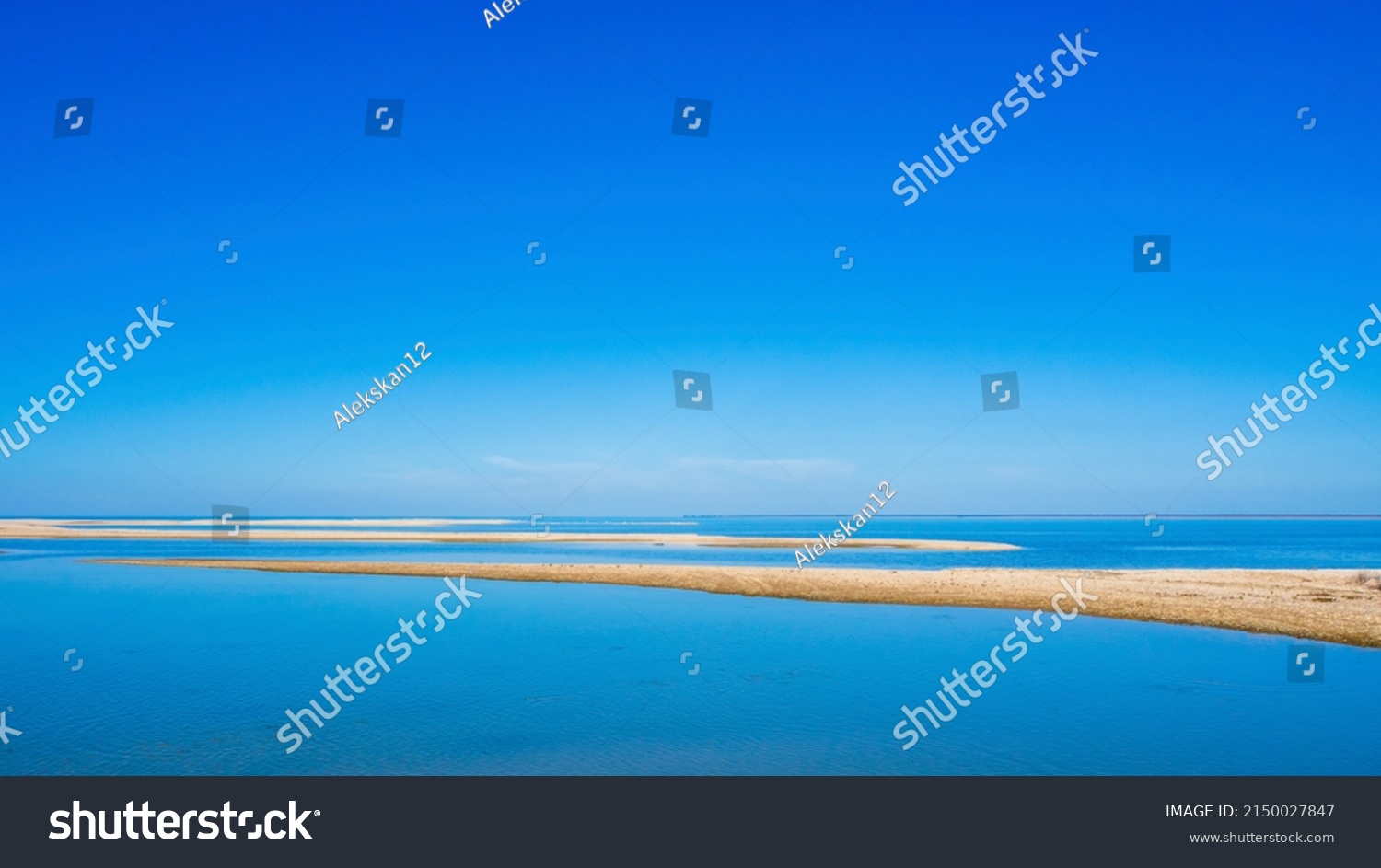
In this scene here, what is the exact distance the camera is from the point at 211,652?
79.6 feet

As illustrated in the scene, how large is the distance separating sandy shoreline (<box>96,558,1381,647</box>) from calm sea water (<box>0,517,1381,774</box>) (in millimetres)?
2383

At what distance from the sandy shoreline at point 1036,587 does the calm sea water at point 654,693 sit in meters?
2.38

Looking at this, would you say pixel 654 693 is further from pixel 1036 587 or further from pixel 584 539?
pixel 584 539

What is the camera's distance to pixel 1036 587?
130ft

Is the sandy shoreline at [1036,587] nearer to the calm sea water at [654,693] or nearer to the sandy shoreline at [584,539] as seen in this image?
the calm sea water at [654,693]

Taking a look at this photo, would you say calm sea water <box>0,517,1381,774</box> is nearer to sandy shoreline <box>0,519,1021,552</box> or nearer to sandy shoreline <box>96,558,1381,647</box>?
sandy shoreline <box>96,558,1381,647</box>

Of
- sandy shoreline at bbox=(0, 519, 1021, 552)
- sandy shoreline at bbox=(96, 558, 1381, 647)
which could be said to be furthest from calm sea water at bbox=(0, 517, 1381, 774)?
sandy shoreline at bbox=(0, 519, 1021, 552)

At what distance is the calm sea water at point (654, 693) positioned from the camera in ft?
47.7

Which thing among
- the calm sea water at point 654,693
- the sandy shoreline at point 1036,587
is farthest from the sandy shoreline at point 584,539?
the calm sea water at point 654,693

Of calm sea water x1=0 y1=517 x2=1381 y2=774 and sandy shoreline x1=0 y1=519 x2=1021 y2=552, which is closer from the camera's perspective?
calm sea water x1=0 y1=517 x2=1381 y2=774

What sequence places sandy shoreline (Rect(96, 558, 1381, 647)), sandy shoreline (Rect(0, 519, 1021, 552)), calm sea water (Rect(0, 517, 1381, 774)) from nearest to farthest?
calm sea water (Rect(0, 517, 1381, 774)), sandy shoreline (Rect(96, 558, 1381, 647)), sandy shoreline (Rect(0, 519, 1021, 552))

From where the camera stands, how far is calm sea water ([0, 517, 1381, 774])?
14531mm
